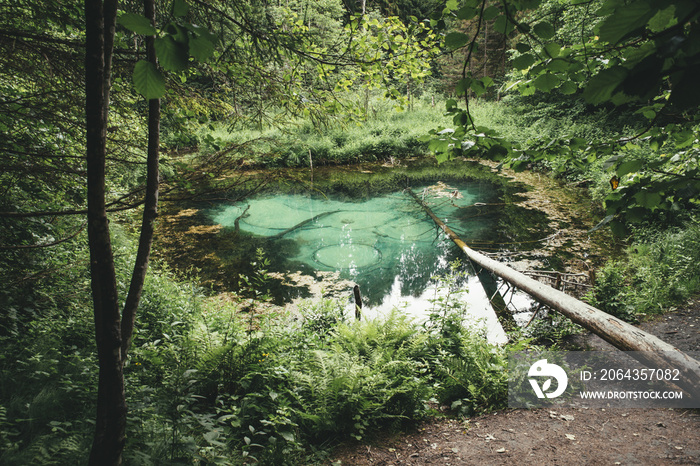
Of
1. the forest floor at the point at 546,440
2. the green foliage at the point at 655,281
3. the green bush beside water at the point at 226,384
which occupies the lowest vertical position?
the forest floor at the point at 546,440

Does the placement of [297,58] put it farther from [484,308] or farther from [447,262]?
[447,262]

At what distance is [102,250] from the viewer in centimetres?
153

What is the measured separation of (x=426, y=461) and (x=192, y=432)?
2.03 metres

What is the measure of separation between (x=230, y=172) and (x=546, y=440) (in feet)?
12.4

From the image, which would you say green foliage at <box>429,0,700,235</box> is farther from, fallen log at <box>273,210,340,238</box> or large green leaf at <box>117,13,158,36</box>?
fallen log at <box>273,210,340,238</box>

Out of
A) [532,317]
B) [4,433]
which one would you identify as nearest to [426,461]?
[4,433]

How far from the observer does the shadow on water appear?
802 cm

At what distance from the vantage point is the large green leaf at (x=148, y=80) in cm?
106

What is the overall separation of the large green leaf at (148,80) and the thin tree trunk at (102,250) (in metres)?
0.50

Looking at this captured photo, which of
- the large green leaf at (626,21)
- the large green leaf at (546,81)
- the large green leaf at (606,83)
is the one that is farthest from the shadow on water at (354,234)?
the large green leaf at (626,21)

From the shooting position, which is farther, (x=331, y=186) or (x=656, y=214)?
(x=331, y=186)

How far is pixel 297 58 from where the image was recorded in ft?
10.3

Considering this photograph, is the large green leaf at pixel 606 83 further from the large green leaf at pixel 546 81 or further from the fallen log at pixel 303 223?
the fallen log at pixel 303 223

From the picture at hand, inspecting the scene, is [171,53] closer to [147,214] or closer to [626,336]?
[147,214]
